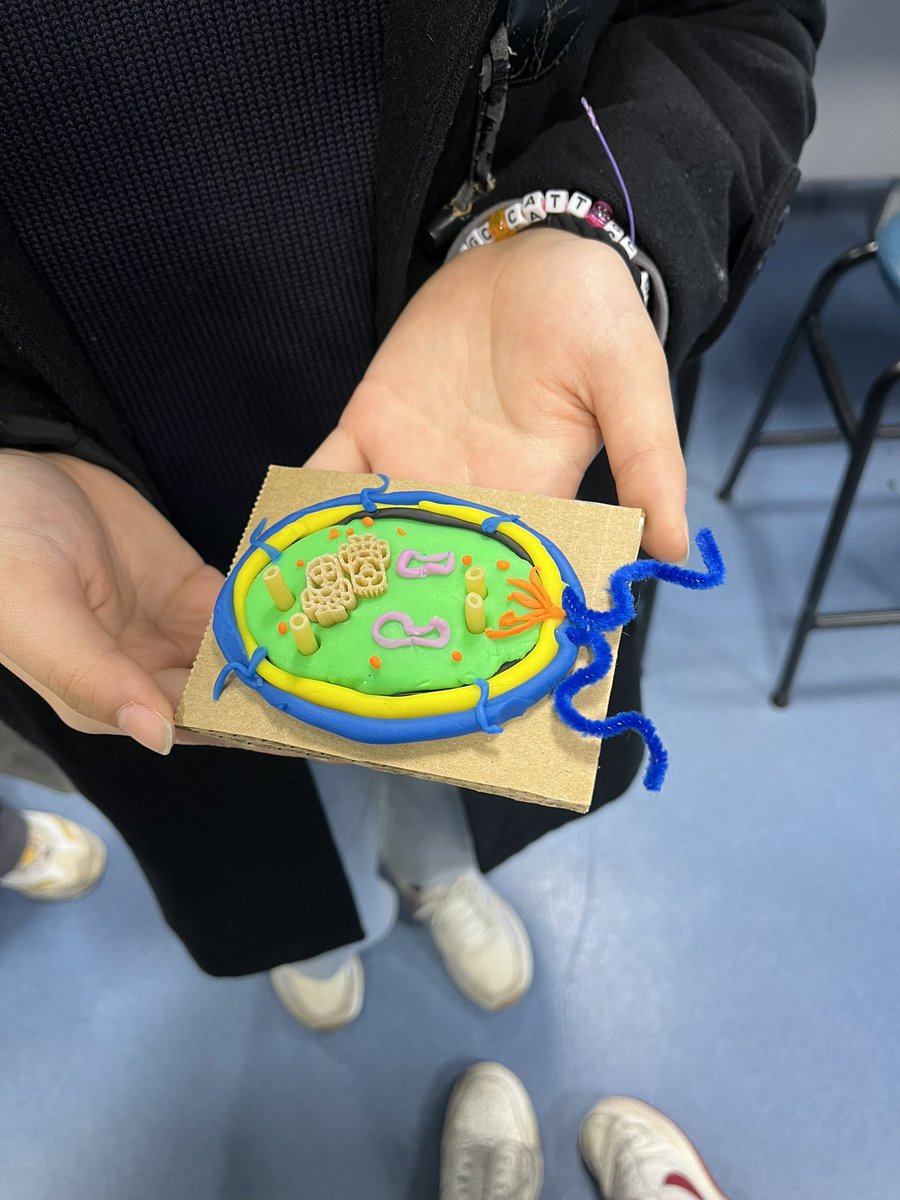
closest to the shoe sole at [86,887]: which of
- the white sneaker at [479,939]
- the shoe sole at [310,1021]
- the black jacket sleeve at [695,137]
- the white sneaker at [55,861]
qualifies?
the white sneaker at [55,861]

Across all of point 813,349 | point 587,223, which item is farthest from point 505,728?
point 813,349

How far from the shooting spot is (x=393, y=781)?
1.02m

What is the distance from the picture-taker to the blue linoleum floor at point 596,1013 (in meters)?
→ 1.04

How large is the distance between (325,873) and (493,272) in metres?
0.54

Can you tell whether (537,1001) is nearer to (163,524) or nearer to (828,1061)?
(828,1061)

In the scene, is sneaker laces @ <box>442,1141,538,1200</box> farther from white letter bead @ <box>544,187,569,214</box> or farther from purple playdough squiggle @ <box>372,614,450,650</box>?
white letter bead @ <box>544,187,569,214</box>

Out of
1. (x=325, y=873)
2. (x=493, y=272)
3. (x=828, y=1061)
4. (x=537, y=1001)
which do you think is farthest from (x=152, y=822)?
(x=828, y=1061)

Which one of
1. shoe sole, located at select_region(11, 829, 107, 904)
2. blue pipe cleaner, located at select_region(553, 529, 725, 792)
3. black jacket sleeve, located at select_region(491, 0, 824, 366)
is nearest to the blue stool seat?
black jacket sleeve, located at select_region(491, 0, 824, 366)

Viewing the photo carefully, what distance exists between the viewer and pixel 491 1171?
979mm

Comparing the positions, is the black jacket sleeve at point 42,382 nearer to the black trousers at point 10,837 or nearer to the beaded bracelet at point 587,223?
the beaded bracelet at point 587,223

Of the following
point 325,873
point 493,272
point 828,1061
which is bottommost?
point 828,1061

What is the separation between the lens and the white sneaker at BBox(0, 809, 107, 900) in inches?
46.1

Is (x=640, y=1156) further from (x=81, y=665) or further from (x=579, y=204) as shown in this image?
(x=579, y=204)

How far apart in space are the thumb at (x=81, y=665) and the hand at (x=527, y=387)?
0.69 feet
